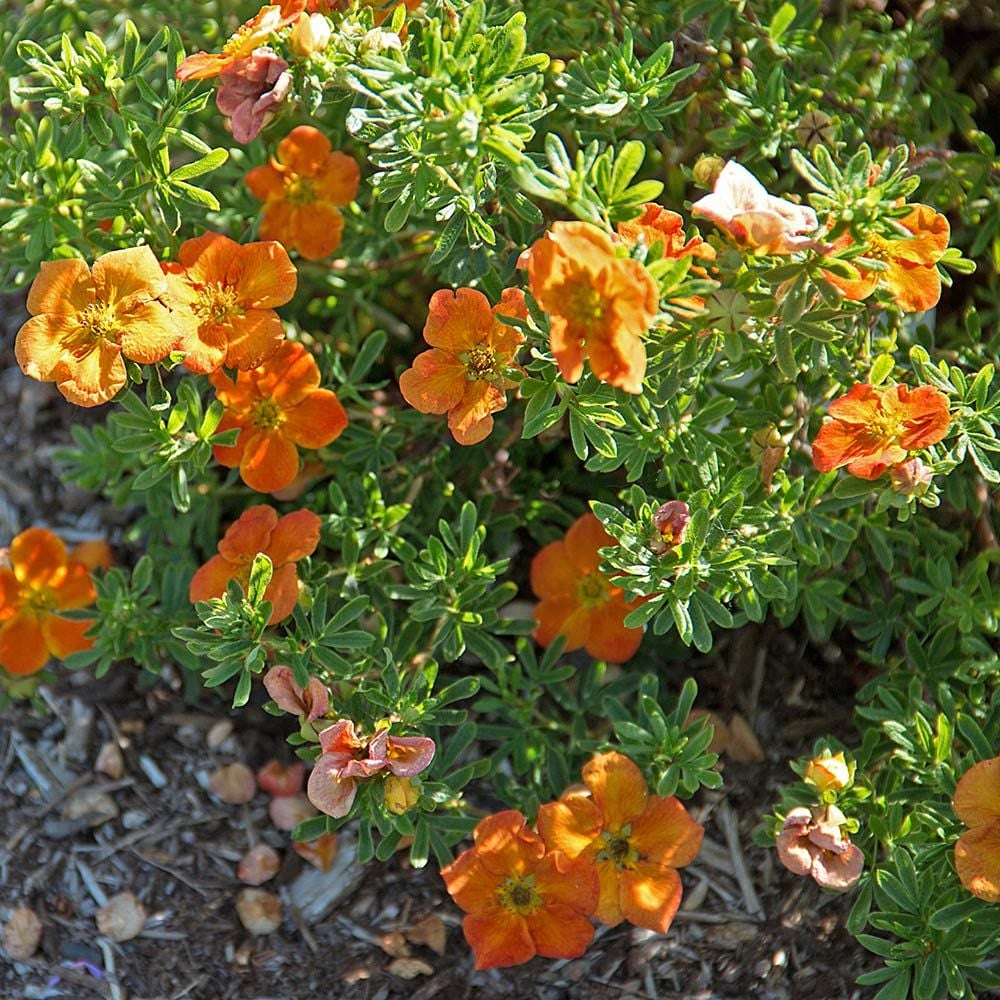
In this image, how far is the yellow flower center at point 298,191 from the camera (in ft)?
9.80

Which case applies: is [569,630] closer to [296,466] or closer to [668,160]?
[296,466]

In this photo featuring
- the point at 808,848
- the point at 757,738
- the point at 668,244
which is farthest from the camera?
the point at 757,738

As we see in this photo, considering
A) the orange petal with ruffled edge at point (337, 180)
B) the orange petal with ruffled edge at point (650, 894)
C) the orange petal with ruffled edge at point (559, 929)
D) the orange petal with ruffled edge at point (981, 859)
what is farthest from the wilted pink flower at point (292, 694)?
the orange petal with ruffled edge at point (981, 859)

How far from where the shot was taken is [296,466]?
111 inches

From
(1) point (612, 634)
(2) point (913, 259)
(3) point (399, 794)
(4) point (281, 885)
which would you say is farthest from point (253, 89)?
(4) point (281, 885)

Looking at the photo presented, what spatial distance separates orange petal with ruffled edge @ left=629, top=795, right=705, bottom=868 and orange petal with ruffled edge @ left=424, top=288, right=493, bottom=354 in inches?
39.6

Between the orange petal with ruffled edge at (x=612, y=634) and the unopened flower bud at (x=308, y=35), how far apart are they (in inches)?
57.1

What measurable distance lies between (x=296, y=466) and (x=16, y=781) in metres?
1.32

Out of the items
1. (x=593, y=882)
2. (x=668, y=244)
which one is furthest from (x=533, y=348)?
(x=593, y=882)

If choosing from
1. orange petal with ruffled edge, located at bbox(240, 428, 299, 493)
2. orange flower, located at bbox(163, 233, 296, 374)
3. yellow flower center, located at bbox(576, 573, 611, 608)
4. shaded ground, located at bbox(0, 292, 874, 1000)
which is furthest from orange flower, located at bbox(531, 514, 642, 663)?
orange flower, located at bbox(163, 233, 296, 374)

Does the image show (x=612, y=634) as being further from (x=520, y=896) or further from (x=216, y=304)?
(x=216, y=304)

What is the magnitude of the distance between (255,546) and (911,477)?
4.65ft

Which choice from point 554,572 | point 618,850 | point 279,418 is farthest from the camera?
point 554,572

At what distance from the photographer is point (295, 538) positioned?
108 inches
